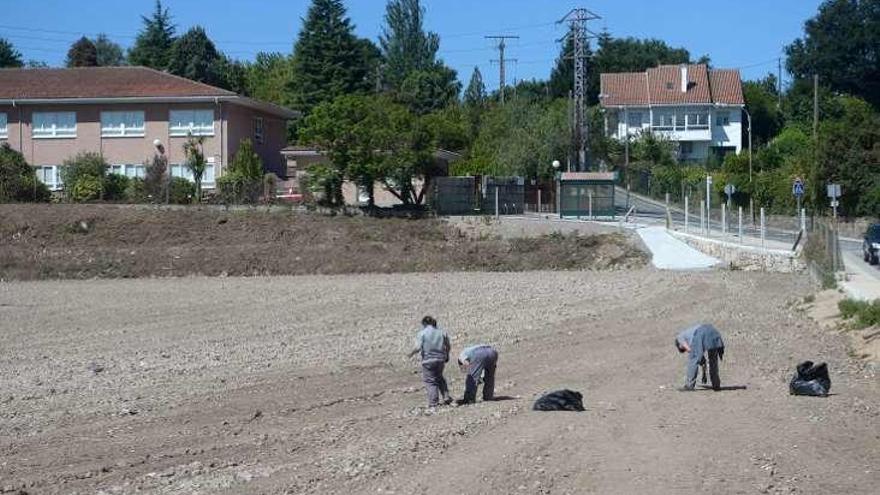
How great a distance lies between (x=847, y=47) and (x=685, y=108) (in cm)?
1511

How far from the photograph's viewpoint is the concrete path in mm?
48062

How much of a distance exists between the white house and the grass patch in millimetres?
85122

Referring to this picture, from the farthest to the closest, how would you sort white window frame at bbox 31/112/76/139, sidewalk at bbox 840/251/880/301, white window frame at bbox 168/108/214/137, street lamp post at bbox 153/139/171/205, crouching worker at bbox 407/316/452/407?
white window frame at bbox 31/112/76/139
white window frame at bbox 168/108/214/137
street lamp post at bbox 153/139/171/205
sidewalk at bbox 840/251/880/301
crouching worker at bbox 407/316/452/407

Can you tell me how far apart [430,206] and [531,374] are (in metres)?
44.0

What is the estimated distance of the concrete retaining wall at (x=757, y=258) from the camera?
45.2 metres

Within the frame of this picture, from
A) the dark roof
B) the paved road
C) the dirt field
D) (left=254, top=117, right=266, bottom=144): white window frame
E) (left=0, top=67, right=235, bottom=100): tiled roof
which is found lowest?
the dirt field

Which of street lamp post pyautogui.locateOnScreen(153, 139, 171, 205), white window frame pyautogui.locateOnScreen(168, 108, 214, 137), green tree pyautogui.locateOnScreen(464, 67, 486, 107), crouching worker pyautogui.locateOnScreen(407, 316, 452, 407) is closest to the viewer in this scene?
crouching worker pyautogui.locateOnScreen(407, 316, 452, 407)

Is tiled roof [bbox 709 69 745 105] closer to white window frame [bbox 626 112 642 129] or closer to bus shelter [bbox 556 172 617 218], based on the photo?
white window frame [bbox 626 112 642 129]

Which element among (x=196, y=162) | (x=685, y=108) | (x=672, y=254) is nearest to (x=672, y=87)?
(x=685, y=108)

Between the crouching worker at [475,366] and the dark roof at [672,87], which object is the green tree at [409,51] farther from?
the crouching worker at [475,366]

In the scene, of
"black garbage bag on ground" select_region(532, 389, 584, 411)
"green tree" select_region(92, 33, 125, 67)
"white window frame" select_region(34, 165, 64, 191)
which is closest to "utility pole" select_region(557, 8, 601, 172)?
"white window frame" select_region(34, 165, 64, 191)

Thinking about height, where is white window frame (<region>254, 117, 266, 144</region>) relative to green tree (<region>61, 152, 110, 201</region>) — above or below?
above

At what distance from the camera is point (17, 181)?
213 feet

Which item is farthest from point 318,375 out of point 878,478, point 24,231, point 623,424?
point 24,231
